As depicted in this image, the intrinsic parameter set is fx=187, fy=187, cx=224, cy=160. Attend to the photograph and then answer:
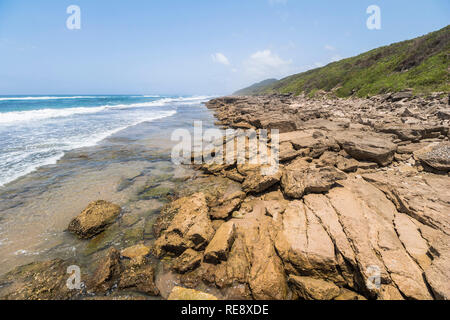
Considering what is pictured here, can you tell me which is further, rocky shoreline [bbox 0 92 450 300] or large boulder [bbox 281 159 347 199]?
large boulder [bbox 281 159 347 199]

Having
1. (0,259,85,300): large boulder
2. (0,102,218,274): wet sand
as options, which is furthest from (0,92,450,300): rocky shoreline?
(0,102,218,274): wet sand

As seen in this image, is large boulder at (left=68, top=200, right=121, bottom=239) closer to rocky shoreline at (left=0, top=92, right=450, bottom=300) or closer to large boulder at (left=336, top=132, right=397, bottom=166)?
rocky shoreline at (left=0, top=92, right=450, bottom=300)

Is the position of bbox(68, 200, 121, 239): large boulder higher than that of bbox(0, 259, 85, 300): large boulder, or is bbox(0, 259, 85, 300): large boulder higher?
bbox(68, 200, 121, 239): large boulder

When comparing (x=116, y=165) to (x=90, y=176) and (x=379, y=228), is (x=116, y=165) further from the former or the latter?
(x=379, y=228)

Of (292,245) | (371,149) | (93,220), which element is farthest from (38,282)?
(371,149)

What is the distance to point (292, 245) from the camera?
3.77 metres

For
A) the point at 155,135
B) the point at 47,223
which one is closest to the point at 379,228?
the point at 47,223

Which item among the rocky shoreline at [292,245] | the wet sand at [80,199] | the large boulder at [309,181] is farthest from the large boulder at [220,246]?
the large boulder at [309,181]

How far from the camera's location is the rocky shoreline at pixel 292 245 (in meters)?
3.17

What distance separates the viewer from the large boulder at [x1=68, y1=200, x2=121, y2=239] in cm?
479

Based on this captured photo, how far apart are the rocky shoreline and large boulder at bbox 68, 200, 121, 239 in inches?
1.0
